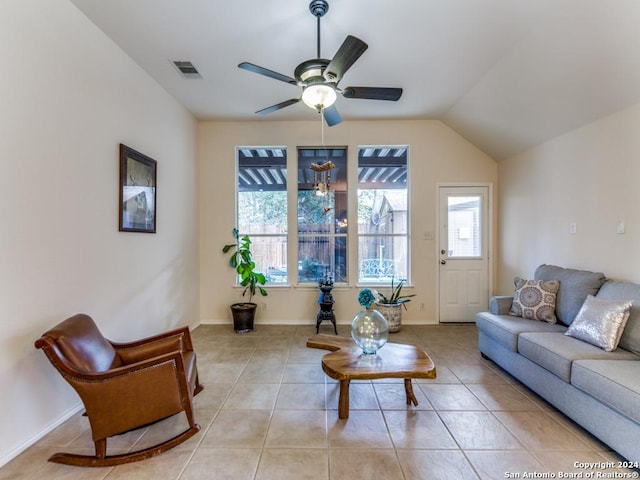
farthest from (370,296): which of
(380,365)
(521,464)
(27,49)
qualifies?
(27,49)

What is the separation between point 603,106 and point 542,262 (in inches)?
70.5

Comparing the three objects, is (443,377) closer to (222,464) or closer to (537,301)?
(537,301)

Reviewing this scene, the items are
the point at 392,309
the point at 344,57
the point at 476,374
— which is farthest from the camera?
the point at 392,309

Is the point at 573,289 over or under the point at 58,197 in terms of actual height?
under

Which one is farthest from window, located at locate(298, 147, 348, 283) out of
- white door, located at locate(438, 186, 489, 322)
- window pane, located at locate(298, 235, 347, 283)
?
white door, located at locate(438, 186, 489, 322)

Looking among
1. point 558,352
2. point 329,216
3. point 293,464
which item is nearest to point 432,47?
point 329,216

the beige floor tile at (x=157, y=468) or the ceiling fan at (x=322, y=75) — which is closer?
the beige floor tile at (x=157, y=468)

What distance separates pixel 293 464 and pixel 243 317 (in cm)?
263

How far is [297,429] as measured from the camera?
6.79 feet

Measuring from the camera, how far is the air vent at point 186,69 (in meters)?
3.01

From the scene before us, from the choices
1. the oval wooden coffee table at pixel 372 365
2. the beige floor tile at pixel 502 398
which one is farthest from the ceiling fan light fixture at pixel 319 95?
the beige floor tile at pixel 502 398

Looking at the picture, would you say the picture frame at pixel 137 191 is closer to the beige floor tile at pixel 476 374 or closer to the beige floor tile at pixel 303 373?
the beige floor tile at pixel 303 373

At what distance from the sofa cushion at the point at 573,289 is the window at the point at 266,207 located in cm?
341

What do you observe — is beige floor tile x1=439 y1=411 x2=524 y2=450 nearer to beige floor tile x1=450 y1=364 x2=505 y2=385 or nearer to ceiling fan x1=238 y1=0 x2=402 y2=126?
beige floor tile x1=450 y1=364 x2=505 y2=385
